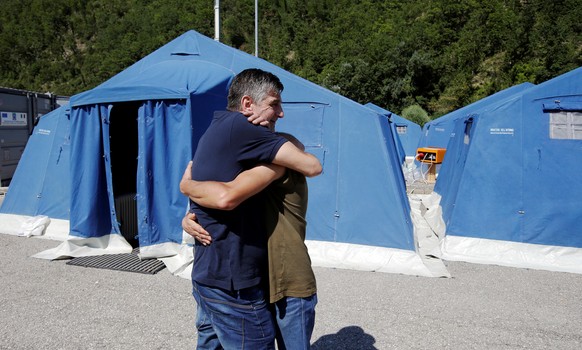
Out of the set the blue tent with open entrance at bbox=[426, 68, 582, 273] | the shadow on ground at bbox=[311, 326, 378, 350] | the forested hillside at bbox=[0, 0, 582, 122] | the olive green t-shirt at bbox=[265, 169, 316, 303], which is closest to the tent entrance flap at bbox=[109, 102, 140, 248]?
the shadow on ground at bbox=[311, 326, 378, 350]

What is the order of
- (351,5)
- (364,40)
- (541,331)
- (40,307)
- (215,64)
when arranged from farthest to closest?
(351,5), (364,40), (215,64), (40,307), (541,331)

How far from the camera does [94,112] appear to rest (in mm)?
5703

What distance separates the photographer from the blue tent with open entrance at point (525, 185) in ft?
18.0

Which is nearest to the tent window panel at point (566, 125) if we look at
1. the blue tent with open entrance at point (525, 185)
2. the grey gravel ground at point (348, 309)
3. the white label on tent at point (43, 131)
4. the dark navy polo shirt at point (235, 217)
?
the blue tent with open entrance at point (525, 185)

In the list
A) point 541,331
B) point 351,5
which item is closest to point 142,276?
point 541,331

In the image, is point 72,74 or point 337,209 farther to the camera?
point 72,74

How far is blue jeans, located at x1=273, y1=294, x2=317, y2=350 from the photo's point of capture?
5.85 ft

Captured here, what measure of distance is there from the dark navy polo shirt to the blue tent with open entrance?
475 cm

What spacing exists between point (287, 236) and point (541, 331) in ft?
10.4

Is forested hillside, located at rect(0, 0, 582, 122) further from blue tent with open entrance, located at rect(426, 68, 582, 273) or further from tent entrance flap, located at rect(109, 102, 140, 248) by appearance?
tent entrance flap, located at rect(109, 102, 140, 248)

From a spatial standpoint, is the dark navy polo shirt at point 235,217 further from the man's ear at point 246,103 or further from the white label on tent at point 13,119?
the white label on tent at point 13,119

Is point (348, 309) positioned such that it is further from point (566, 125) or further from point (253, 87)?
point (566, 125)

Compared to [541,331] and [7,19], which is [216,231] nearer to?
[541,331]

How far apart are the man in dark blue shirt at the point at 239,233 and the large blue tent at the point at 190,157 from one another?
144 inches
